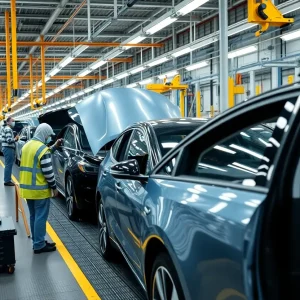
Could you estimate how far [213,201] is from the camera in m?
2.18

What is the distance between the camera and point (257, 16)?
7.74m

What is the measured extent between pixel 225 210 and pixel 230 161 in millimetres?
900

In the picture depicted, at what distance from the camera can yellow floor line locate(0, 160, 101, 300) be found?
4.33 metres

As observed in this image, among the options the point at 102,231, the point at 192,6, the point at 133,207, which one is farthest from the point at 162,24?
the point at 133,207

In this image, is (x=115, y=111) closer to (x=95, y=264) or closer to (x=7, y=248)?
(x=95, y=264)

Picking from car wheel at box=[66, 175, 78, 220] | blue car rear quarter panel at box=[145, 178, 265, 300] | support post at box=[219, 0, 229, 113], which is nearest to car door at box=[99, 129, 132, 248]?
blue car rear quarter panel at box=[145, 178, 265, 300]

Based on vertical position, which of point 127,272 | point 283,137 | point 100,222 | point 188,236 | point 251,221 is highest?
point 283,137

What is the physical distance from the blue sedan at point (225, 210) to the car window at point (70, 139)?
14.1 feet

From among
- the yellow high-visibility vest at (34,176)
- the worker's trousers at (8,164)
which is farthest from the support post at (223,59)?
the worker's trousers at (8,164)

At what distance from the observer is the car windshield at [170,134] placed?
417 cm

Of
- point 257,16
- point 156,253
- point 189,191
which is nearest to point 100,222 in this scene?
point 156,253

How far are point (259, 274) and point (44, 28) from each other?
2195cm

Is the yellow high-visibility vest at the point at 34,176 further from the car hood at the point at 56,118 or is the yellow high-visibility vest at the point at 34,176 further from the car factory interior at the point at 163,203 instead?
the car hood at the point at 56,118

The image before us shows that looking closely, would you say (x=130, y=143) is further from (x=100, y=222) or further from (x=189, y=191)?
(x=189, y=191)
